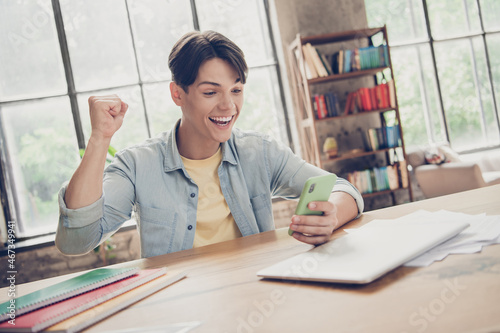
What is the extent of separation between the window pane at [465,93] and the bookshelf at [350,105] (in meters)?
1.15

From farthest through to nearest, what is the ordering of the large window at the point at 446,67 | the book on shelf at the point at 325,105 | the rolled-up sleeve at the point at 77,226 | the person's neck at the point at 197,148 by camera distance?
the large window at the point at 446,67, the book on shelf at the point at 325,105, the person's neck at the point at 197,148, the rolled-up sleeve at the point at 77,226

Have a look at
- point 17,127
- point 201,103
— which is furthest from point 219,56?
point 17,127

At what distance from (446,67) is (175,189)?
449 centimetres

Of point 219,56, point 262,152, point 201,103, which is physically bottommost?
point 262,152

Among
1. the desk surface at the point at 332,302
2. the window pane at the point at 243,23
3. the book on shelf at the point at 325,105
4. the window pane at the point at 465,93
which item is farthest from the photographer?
the window pane at the point at 465,93

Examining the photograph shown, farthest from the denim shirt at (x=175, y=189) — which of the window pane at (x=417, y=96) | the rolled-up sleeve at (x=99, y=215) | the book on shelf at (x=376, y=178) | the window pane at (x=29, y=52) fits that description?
the window pane at (x=417, y=96)

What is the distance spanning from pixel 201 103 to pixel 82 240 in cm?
63

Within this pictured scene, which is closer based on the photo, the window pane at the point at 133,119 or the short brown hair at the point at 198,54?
the short brown hair at the point at 198,54

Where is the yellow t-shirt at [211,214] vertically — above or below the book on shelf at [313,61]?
below

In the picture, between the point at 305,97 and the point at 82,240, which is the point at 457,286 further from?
the point at 305,97

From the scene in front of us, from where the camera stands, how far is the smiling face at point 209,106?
144 cm

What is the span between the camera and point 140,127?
391 centimetres

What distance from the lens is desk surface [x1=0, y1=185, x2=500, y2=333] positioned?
0.51 metres

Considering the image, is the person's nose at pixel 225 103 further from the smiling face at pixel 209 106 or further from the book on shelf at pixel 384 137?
the book on shelf at pixel 384 137
